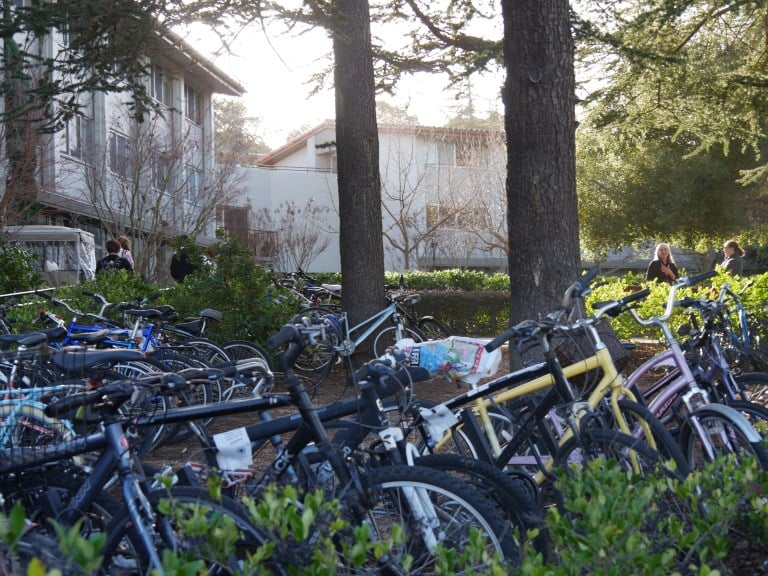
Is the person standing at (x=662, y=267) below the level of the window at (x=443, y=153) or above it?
below

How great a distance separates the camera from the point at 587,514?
9.23ft

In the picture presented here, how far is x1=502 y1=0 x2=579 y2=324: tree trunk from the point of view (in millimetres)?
7508

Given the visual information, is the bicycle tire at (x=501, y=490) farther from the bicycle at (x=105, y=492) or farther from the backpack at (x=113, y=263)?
the backpack at (x=113, y=263)

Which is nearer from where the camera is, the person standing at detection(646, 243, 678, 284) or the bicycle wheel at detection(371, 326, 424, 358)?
the bicycle wheel at detection(371, 326, 424, 358)

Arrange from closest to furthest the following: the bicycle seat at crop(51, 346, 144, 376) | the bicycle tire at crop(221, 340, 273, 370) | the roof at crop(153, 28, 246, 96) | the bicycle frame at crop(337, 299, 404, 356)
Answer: the bicycle seat at crop(51, 346, 144, 376) < the bicycle tire at crop(221, 340, 273, 370) < the roof at crop(153, 28, 246, 96) < the bicycle frame at crop(337, 299, 404, 356)

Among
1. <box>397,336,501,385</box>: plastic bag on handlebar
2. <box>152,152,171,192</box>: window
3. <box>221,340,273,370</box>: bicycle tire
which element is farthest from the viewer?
<box>152,152,171,192</box>: window

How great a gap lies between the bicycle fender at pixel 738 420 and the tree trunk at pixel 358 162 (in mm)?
6979

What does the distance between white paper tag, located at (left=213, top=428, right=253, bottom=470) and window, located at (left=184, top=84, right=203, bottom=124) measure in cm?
2969

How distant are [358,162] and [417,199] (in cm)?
2333

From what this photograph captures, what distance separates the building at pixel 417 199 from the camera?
3316cm

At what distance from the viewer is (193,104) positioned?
3300 cm

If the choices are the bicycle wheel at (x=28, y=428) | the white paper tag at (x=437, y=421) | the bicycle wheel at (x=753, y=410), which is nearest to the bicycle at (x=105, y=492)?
the bicycle wheel at (x=28, y=428)

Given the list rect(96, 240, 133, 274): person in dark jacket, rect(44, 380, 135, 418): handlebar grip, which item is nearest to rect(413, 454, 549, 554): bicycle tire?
rect(44, 380, 135, 418): handlebar grip

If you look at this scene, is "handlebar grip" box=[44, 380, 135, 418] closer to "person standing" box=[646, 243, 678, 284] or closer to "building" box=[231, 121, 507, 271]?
"person standing" box=[646, 243, 678, 284]
